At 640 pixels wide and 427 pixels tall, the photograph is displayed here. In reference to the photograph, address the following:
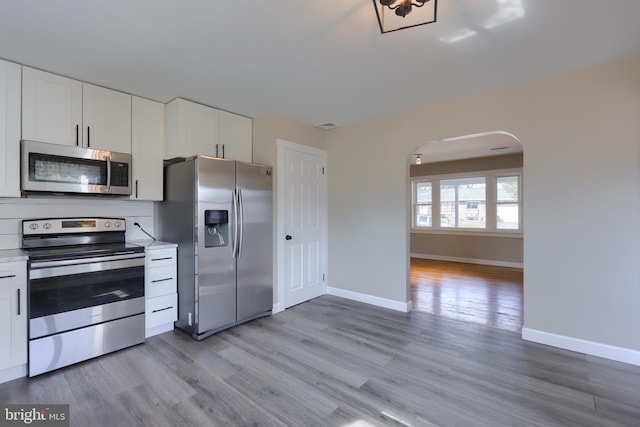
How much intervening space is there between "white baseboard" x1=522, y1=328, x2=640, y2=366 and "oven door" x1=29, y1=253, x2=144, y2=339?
12.4 ft

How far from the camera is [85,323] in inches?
96.9

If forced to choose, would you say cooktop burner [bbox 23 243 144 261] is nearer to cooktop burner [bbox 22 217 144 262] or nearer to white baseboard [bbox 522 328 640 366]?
cooktop burner [bbox 22 217 144 262]

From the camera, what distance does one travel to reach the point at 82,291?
2.46 metres

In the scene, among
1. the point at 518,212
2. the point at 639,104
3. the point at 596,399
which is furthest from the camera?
the point at 518,212

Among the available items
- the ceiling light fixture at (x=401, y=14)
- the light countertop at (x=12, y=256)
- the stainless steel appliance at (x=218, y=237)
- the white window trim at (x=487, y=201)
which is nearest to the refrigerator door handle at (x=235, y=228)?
the stainless steel appliance at (x=218, y=237)

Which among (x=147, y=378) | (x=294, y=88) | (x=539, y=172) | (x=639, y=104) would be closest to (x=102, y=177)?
(x=147, y=378)

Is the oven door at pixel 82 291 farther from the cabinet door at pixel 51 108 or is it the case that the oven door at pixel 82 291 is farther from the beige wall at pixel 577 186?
the beige wall at pixel 577 186

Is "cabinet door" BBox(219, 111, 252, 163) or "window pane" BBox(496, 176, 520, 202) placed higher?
"cabinet door" BBox(219, 111, 252, 163)

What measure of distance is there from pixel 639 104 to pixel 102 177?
4.75 metres

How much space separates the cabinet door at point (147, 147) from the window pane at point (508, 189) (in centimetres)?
672

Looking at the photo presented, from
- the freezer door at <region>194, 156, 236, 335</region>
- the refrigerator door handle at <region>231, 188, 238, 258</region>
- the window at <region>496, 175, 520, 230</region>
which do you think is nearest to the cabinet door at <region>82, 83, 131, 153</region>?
the freezer door at <region>194, 156, 236, 335</region>

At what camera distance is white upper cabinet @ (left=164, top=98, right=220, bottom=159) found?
319 centimetres

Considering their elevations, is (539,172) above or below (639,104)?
below

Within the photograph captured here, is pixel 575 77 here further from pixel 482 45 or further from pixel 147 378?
pixel 147 378
